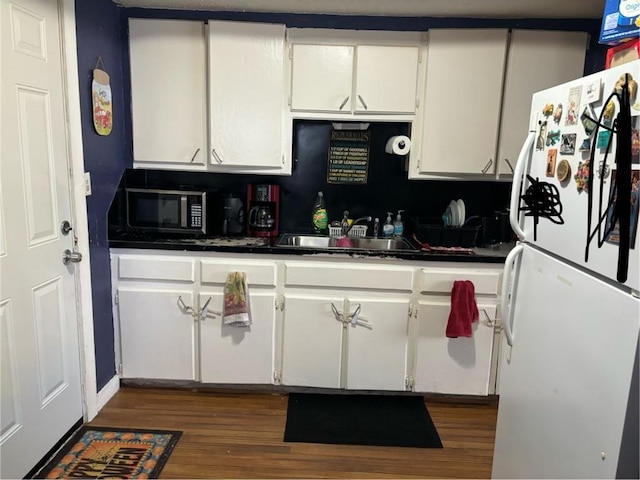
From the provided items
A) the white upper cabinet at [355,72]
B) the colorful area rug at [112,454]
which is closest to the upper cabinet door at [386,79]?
the white upper cabinet at [355,72]

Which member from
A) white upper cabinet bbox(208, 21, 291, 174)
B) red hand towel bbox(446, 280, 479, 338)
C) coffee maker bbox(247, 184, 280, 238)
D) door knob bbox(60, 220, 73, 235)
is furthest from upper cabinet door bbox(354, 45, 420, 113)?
door knob bbox(60, 220, 73, 235)

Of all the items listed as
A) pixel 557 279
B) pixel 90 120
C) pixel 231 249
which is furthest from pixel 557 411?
pixel 90 120

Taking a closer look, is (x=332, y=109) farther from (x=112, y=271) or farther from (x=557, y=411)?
(x=557, y=411)

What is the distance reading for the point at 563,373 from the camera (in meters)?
1.32

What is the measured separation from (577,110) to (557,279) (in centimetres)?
49

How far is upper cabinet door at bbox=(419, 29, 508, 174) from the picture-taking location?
101 inches

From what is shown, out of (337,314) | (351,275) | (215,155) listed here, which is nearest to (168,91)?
(215,155)

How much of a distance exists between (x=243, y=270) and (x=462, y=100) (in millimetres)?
1580

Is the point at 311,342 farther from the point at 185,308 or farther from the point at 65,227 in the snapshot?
the point at 65,227

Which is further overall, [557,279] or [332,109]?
[332,109]

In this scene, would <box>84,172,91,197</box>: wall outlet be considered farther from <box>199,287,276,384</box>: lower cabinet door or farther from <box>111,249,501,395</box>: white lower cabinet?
<box>199,287,276,384</box>: lower cabinet door

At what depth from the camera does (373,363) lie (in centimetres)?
264

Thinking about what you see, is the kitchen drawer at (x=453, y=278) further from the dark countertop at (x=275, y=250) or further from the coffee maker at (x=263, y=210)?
the coffee maker at (x=263, y=210)

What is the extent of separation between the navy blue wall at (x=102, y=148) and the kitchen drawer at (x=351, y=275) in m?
1.01
